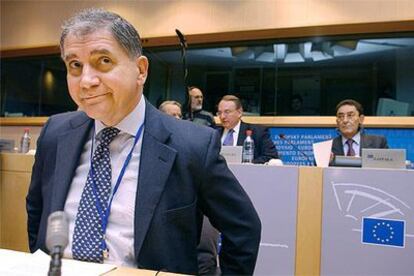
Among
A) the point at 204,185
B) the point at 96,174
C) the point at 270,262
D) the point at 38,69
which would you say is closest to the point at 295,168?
the point at 270,262

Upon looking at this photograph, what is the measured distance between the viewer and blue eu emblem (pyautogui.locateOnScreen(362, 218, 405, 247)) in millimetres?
2121

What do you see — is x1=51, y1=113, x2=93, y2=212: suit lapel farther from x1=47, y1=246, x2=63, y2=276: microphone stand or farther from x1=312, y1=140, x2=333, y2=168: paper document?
x1=312, y1=140, x2=333, y2=168: paper document

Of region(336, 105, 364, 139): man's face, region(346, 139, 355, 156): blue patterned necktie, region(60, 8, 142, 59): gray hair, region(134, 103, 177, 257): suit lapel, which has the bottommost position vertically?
region(134, 103, 177, 257): suit lapel

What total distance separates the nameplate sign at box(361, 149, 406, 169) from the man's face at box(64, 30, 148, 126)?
6.26ft

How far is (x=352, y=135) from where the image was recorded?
11.9 feet

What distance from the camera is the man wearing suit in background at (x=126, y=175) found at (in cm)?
91

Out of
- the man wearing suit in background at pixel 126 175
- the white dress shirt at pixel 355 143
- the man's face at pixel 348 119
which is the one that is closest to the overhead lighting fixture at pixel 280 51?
the man's face at pixel 348 119

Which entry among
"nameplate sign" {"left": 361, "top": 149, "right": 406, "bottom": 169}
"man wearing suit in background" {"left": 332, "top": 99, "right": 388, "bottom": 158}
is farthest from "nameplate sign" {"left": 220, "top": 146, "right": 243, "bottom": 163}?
"man wearing suit in background" {"left": 332, "top": 99, "right": 388, "bottom": 158}

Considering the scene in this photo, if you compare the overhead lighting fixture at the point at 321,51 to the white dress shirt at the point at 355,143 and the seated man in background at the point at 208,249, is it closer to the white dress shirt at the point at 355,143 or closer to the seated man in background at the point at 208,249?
the white dress shirt at the point at 355,143

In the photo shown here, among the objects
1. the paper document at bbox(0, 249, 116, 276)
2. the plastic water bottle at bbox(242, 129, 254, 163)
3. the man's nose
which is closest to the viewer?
the paper document at bbox(0, 249, 116, 276)

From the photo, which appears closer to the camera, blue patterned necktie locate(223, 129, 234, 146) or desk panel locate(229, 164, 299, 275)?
desk panel locate(229, 164, 299, 275)

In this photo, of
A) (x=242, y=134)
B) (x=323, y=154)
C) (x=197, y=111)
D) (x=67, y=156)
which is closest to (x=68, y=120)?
(x=67, y=156)

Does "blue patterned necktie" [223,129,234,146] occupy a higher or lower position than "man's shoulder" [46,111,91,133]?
higher

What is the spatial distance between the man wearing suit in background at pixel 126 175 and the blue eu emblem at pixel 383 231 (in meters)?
1.43
